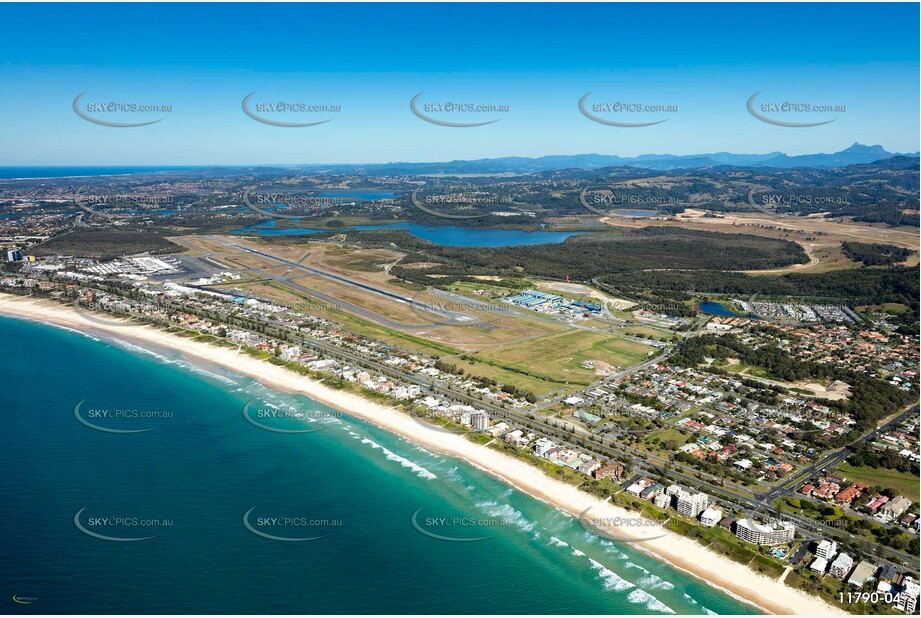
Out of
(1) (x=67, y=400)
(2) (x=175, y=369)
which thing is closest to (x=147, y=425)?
(1) (x=67, y=400)

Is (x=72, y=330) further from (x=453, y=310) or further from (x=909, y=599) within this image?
(x=909, y=599)

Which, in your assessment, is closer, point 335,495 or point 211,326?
point 335,495

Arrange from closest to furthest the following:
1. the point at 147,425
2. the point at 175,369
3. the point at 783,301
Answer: the point at 147,425 < the point at 175,369 < the point at 783,301

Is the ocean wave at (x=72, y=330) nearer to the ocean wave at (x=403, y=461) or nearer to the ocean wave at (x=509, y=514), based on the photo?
the ocean wave at (x=403, y=461)

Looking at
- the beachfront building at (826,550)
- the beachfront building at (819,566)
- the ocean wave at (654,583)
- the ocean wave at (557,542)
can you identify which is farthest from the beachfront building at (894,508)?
the ocean wave at (557,542)

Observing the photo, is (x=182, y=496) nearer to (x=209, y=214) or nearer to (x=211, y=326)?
(x=211, y=326)

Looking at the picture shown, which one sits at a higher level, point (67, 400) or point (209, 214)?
point (209, 214)
